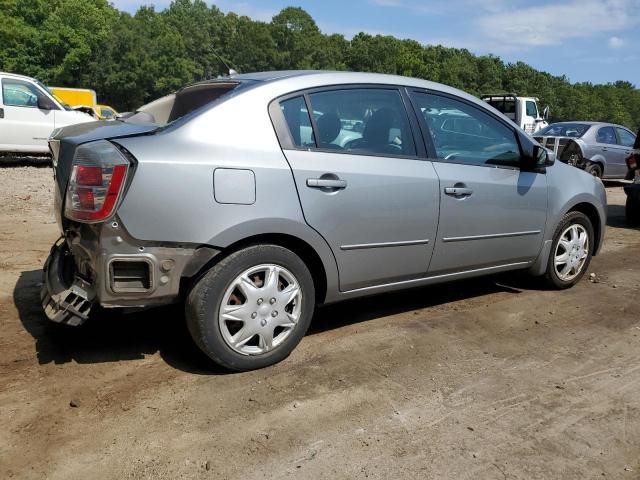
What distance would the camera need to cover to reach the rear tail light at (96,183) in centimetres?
287

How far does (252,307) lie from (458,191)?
166 centimetres

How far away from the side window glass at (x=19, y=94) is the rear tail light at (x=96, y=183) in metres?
10.2

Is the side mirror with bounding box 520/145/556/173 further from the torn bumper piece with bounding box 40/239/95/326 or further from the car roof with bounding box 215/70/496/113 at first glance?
the torn bumper piece with bounding box 40/239/95/326

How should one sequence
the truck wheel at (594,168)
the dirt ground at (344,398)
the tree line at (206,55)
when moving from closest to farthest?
the dirt ground at (344,398) < the truck wheel at (594,168) < the tree line at (206,55)

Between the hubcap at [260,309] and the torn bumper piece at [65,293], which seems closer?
the torn bumper piece at [65,293]

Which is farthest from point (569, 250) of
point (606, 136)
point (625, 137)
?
point (625, 137)

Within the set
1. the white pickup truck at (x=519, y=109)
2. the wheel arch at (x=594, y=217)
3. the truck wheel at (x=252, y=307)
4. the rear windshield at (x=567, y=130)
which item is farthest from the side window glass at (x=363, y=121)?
the white pickup truck at (x=519, y=109)

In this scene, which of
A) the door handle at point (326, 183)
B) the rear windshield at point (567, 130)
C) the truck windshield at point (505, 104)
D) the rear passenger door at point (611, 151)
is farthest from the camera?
the truck windshield at point (505, 104)

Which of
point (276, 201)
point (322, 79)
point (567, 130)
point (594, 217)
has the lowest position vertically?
point (594, 217)

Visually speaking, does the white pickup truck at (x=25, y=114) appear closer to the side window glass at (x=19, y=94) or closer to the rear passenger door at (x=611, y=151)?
the side window glass at (x=19, y=94)

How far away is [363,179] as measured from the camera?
3537mm

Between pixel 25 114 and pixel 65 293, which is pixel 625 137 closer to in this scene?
pixel 25 114

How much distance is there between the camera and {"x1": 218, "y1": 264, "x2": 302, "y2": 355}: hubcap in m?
3.20

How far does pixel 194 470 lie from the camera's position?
2.46 m
